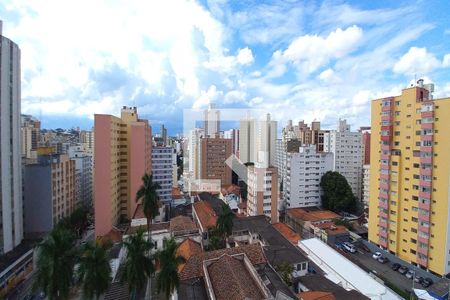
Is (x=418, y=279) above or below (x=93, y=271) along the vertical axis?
below

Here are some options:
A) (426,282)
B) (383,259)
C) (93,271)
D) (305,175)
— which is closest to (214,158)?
(305,175)

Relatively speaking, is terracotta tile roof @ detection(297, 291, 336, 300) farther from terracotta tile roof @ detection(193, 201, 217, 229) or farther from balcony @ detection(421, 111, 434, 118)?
balcony @ detection(421, 111, 434, 118)

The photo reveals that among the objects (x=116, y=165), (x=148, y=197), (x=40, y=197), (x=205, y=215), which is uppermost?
(x=116, y=165)

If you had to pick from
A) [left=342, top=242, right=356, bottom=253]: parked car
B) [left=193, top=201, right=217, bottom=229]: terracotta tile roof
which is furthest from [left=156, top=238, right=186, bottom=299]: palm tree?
[left=342, top=242, right=356, bottom=253]: parked car

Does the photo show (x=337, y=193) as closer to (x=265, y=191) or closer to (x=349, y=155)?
(x=349, y=155)

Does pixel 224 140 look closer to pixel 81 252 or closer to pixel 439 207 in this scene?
pixel 439 207

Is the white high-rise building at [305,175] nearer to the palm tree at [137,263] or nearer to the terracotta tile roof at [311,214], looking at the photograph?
the terracotta tile roof at [311,214]
